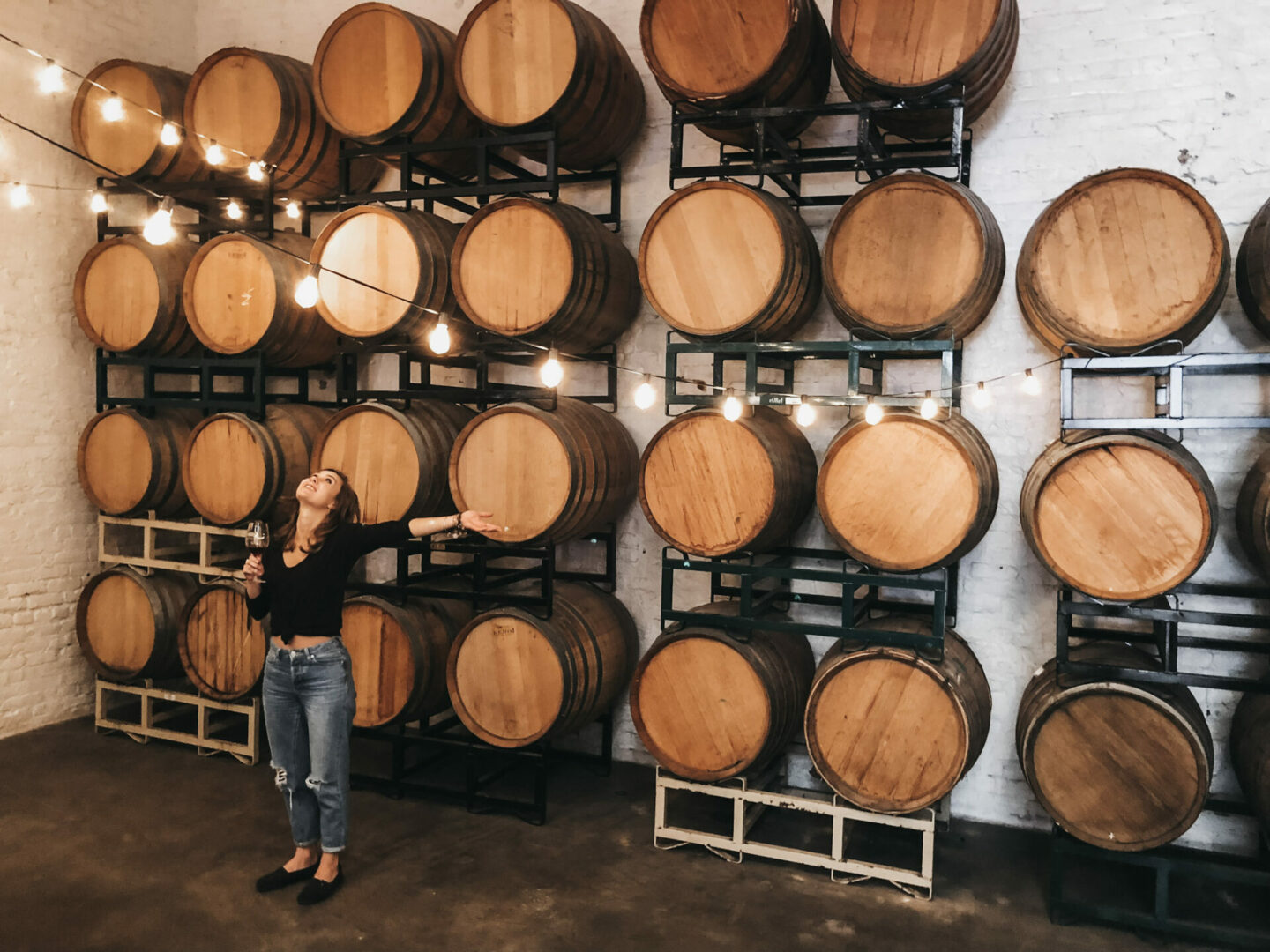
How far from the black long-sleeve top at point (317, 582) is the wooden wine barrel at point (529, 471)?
607 millimetres

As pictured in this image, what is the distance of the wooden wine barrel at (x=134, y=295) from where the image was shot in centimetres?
514

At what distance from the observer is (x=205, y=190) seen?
5422 millimetres

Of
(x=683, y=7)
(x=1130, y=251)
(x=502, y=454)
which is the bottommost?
(x=502, y=454)

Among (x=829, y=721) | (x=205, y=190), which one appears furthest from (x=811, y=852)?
(x=205, y=190)

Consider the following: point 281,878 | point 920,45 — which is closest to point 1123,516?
point 920,45

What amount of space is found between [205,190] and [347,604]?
8.80 feet

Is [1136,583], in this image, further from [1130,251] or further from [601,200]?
[601,200]

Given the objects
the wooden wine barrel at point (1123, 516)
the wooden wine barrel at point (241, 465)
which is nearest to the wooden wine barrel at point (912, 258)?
the wooden wine barrel at point (1123, 516)

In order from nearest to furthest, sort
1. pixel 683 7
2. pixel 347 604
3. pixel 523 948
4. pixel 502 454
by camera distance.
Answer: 1. pixel 523 948
2. pixel 683 7
3. pixel 502 454
4. pixel 347 604

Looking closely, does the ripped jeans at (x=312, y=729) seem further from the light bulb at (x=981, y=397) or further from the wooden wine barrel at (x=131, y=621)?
the light bulb at (x=981, y=397)

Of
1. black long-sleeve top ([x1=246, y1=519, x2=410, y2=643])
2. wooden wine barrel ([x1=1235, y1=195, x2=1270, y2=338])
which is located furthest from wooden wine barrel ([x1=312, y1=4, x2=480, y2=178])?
wooden wine barrel ([x1=1235, y1=195, x2=1270, y2=338])

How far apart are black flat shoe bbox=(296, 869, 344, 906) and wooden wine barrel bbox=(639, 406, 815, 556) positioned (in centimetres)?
188

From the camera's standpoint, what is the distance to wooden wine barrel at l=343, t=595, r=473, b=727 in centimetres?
444

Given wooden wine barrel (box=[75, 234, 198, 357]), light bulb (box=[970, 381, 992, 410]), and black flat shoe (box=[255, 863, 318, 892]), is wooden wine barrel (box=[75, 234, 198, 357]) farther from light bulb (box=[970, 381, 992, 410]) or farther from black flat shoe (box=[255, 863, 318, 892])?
light bulb (box=[970, 381, 992, 410])
